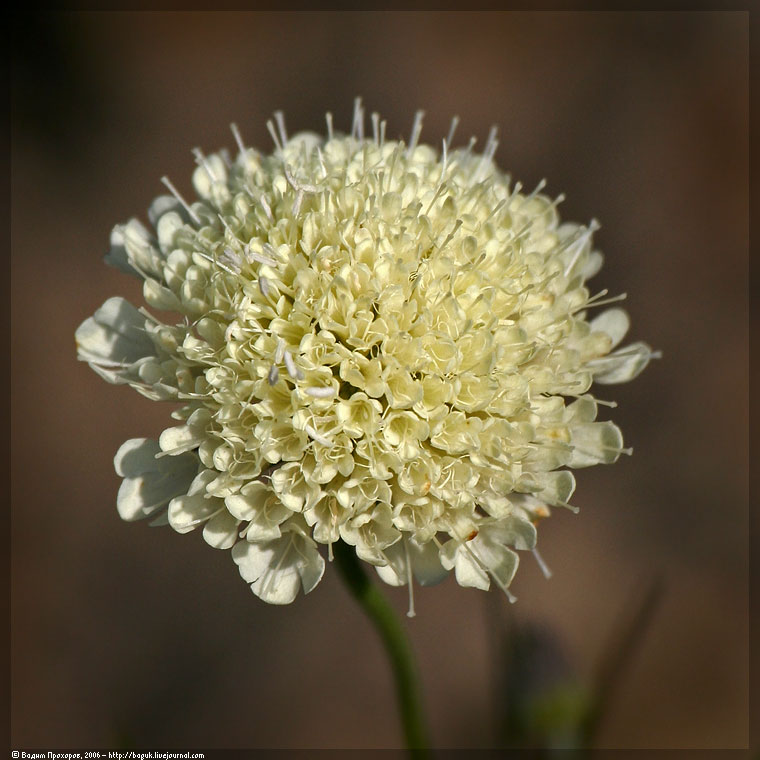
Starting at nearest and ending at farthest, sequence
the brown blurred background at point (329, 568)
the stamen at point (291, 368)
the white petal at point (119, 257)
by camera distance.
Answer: the stamen at point (291, 368) < the white petal at point (119, 257) < the brown blurred background at point (329, 568)

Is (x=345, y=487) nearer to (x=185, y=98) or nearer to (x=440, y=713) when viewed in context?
(x=440, y=713)

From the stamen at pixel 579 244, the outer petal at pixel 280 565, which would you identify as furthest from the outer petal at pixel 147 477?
the stamen at pixel 579 244

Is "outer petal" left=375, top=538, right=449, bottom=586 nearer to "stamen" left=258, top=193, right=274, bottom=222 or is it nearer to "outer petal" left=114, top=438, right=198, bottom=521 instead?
"outer petal" left=114, top=438, right=198, bottom=521

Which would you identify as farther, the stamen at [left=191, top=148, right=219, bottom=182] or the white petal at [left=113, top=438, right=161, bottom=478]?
the stamen at [left=191, top=148, right=219, bottom=182]

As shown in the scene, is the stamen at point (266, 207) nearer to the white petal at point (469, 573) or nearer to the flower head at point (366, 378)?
the flower head at point (366, 378)

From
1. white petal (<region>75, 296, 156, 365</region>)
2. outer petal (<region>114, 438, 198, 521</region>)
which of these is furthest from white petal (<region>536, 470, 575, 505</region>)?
white petal (<region>75, 296, 156, 365</region>)

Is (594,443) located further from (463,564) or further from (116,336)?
(116,336)
